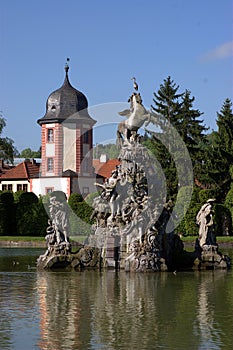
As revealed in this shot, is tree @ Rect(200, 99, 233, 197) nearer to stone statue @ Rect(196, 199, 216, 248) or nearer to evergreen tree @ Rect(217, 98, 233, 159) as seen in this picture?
evergreen tree @ Rect(217, 98, 233, 159)

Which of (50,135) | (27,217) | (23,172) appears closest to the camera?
(27,217)

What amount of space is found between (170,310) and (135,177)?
12263mm

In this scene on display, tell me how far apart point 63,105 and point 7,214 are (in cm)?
1832

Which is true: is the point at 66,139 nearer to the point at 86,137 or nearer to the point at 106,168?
the point at 86,137

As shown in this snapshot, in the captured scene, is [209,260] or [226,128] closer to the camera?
[209,260]

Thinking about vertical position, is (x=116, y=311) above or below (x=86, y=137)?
below

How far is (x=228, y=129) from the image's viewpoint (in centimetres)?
6900

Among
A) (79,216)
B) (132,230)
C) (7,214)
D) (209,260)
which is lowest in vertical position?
(209,260)

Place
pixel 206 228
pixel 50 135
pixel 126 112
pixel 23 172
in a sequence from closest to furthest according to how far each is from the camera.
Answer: pixel 206 228 → pixel 126 112 → pixel 50 135 → pixel 23 172

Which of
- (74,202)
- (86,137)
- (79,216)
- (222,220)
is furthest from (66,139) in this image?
(222,220)

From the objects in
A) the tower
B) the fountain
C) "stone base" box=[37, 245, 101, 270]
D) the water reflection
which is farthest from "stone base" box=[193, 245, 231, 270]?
the tower

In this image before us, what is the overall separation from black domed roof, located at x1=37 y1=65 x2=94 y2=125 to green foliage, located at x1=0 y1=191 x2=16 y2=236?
52.0ft

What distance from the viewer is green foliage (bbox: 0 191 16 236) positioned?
6084 centimetres

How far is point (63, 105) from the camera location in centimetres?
7619
